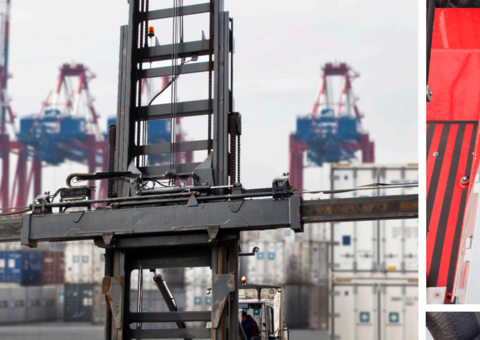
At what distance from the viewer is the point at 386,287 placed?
18.7 metres

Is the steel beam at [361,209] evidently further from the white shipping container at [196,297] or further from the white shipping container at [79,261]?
the white shipping container at [79,261]

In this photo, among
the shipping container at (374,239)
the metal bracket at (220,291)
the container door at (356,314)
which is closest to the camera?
the metal bracket at (220,291)

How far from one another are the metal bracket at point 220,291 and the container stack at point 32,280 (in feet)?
118

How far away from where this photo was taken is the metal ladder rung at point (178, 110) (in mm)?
9117

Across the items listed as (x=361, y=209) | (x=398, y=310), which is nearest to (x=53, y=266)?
(x=398, y=310)

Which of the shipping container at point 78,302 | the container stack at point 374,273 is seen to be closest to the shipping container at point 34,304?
the shipping container at point 78,302

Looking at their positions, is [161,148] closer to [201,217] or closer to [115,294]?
[201,217]

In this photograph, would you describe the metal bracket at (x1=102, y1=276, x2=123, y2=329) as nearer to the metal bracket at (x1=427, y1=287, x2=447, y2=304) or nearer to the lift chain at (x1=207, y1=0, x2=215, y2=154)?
the lift chain at (x1=207, y1=0, x2=215, y2=154)

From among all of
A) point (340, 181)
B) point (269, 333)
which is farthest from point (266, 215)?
point (340, 181)

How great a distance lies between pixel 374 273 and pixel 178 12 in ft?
38.5

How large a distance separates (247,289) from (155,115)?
16.6 ft

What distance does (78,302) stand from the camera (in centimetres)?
4034

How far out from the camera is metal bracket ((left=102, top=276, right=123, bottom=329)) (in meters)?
8.41

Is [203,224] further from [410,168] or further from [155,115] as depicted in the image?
[410,168]
